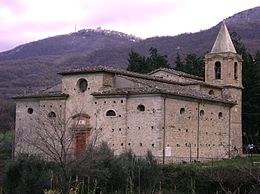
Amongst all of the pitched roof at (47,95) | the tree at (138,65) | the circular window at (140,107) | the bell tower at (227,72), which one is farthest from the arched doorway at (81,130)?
the tree at (138,65)

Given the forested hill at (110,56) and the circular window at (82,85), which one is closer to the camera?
the circular window at (82,85)

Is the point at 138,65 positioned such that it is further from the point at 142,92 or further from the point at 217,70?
the point at 142,92

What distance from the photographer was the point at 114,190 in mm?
22875

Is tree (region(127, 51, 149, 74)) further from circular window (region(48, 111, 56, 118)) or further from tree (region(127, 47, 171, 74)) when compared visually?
circular window (region(48, 111, 56, 118))

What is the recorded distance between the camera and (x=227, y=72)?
39156mm

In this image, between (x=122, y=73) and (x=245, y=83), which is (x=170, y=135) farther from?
(x=245, y=83)

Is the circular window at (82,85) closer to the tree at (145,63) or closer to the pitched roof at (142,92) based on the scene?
the pitched roof at (142,92)

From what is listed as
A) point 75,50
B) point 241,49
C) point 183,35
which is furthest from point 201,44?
point 75,50

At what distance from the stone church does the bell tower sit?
1175 mm

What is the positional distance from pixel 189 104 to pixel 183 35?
7834 cm

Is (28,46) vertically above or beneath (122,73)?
above

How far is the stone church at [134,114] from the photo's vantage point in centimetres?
3066

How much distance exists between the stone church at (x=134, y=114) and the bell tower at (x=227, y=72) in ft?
3.86

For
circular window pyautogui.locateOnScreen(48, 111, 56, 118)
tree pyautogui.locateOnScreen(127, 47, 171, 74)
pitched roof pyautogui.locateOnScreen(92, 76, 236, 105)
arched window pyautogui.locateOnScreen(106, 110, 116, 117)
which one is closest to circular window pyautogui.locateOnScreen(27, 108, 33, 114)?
circular window pyautogui.locateOnScreen(48, 111, 56, 118)
